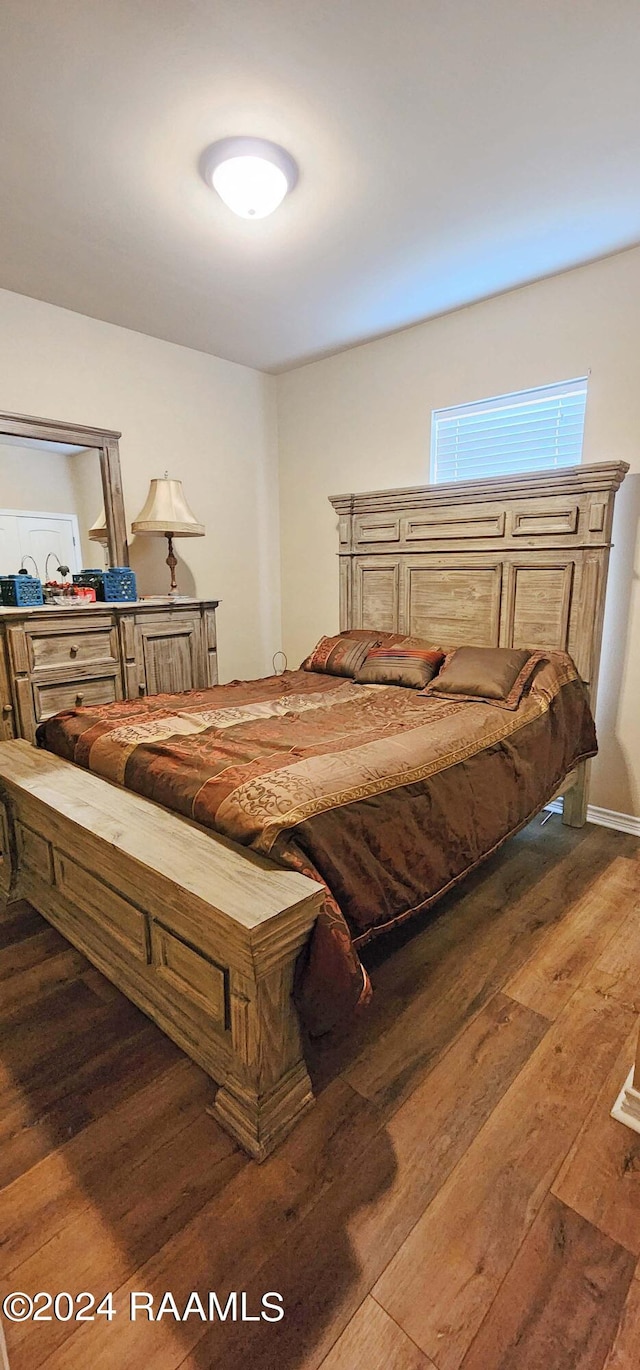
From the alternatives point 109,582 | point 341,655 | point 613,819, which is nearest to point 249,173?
point 109,582

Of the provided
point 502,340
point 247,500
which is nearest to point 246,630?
point 247,500

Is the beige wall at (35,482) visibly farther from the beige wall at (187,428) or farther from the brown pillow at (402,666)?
the brown pillow at (402,666)

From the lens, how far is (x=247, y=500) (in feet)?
12.8

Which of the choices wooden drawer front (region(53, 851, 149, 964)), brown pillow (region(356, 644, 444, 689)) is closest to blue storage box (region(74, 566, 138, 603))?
brown pillow (region(356, 644, 444, 689))

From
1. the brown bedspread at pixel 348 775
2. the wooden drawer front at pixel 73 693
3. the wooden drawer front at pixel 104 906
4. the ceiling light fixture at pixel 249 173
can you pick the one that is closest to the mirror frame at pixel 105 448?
the wooden drawer front at pixel 73 693

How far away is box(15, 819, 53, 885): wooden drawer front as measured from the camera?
1.96 metres

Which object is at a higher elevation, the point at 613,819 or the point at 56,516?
the point at 56,516

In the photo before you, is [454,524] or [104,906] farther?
[454,524]

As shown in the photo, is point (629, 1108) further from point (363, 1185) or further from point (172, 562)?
point (172, 562)

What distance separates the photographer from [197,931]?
4.28ft

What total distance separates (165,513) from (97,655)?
33.9 inches

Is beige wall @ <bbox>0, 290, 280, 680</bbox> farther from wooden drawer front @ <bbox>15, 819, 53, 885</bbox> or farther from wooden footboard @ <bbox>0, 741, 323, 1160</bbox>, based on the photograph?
wooden footboard @ <bbox>0, 741, 323, 1160</bbox>

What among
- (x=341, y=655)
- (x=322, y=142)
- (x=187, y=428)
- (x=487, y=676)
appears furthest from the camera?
(x=187, y=428)

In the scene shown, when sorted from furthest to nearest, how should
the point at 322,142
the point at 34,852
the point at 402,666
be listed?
the point at 402,666 → the point at 34,852 → the point at 322,142
